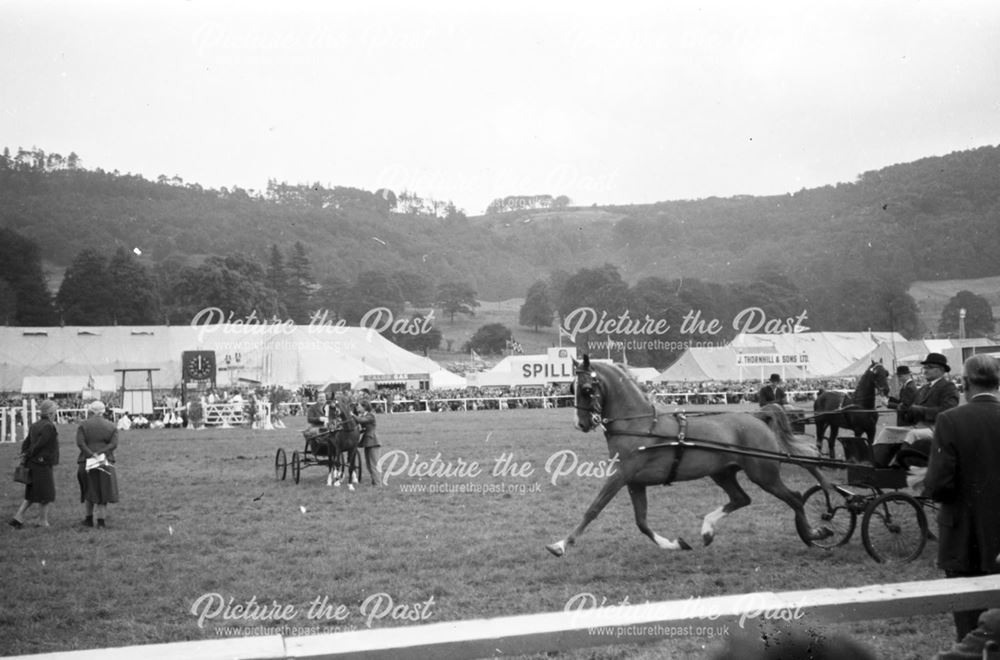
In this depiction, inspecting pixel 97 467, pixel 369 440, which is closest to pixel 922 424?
pixel 369 440

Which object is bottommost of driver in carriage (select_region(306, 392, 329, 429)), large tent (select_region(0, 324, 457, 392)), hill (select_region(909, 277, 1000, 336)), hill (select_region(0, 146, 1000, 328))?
driver in carriage (select_region(306, 392, 329, 429))

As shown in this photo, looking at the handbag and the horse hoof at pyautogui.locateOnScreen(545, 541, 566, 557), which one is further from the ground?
the handbag

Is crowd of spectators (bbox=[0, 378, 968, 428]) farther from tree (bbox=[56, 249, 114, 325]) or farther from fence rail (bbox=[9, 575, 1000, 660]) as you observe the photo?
fence rail (bbox=[9, 575, 1000, 660])

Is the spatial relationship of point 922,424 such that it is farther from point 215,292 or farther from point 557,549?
point 215,292

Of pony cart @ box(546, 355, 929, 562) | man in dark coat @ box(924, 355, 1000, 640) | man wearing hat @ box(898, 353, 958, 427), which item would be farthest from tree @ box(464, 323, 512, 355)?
man in dark coat @ box(924, 355, 1000, 640)

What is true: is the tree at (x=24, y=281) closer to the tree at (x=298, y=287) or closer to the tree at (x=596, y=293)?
the tree at (x=298, y=287)

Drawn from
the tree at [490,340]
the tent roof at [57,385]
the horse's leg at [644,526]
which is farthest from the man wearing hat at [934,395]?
the tree at [490,340]

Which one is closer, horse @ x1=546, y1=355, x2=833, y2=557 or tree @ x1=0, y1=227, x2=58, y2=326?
horse @ x1=546, y1=355, x2=833, y2=557
